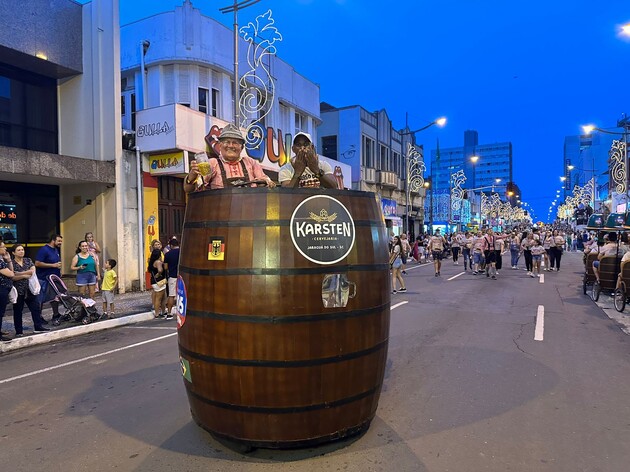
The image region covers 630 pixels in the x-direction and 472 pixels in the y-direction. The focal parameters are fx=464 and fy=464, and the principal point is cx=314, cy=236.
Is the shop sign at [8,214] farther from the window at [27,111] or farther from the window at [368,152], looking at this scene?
the window at [368,152]

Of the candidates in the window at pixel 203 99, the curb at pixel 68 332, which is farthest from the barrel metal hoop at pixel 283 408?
the window at pixel 203 99

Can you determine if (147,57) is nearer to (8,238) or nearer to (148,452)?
(8,238)

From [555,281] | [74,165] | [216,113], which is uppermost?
[216,113]

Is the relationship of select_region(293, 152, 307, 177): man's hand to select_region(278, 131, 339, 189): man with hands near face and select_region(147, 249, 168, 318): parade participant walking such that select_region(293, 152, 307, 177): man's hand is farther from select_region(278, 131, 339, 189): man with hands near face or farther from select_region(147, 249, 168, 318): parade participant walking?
select_region(147, 249, 168, 318): parade participant walking

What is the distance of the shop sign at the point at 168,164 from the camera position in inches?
537

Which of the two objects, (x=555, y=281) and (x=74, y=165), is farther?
(x=555, y=281)

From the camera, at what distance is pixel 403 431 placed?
373 cm

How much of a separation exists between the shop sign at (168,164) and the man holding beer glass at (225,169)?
10.4 meters

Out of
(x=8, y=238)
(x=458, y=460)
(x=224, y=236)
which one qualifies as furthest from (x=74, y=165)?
(x=458, y=460)

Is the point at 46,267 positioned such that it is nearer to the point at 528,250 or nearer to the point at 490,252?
the point at 490,252

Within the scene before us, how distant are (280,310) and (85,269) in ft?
27.8

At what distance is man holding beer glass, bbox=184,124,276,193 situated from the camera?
345cm

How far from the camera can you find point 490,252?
1694 centimetres

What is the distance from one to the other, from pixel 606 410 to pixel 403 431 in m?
1.99
